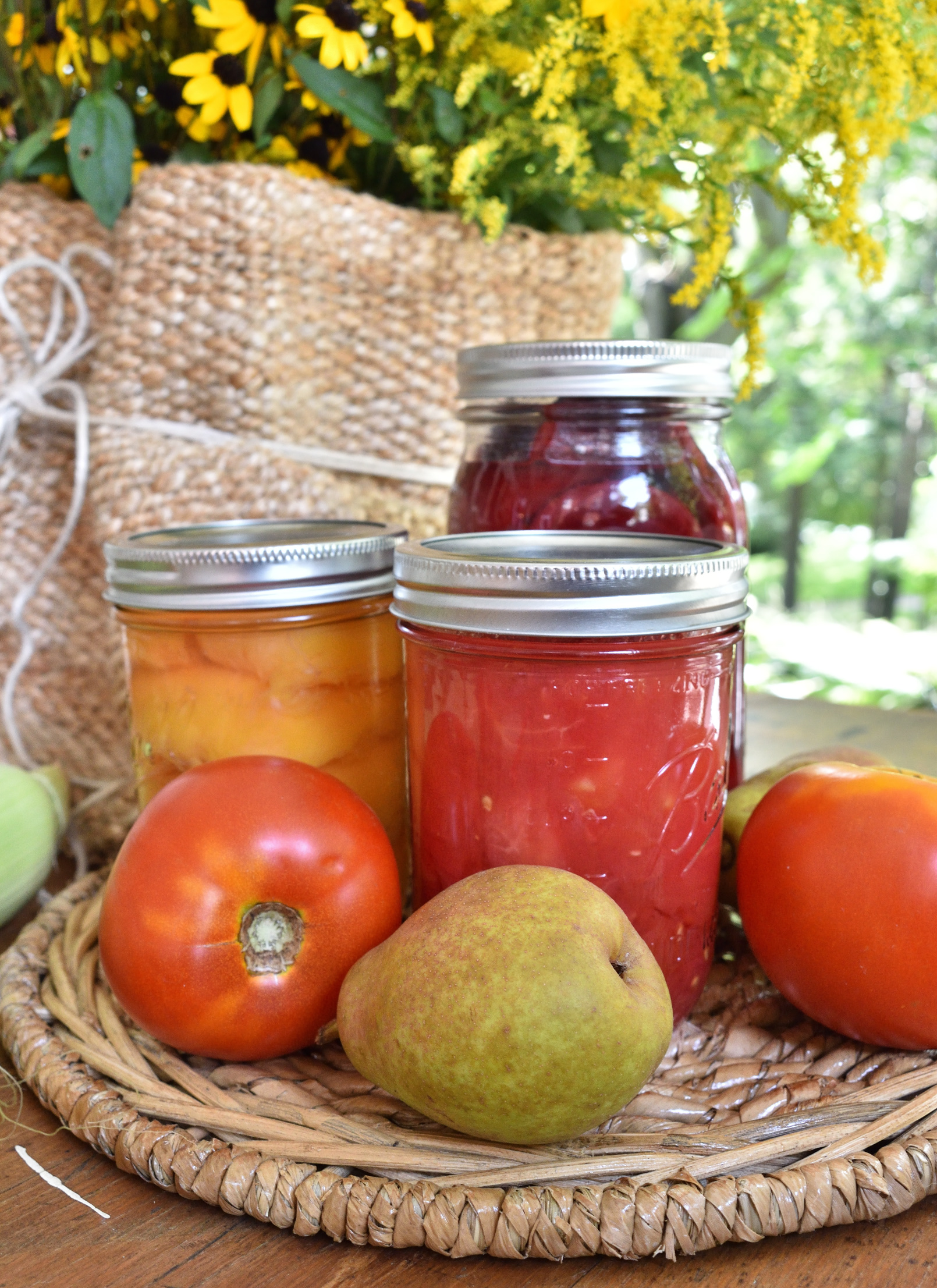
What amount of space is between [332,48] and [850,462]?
11.7ft

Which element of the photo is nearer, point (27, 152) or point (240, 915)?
point (240, 915)

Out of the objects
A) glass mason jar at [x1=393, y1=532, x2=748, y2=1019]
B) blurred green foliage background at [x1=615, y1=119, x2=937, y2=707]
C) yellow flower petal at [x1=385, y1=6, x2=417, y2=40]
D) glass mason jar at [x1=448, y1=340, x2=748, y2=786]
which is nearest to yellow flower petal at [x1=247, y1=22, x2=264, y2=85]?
yellow flower petal at [x1=385, y1=6, x2=417, y2=40]

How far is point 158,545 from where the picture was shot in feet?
2.11

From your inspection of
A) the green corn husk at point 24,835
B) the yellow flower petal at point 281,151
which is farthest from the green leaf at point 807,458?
the green corn husk at point 24,835

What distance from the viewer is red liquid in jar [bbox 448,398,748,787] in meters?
0.66

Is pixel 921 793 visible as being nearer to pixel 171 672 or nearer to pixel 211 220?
pixel 171 672

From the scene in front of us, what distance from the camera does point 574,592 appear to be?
0.50 metres

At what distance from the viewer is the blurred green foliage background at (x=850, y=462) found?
2912 millimetres

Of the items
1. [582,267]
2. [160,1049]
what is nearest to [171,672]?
[160,1049]

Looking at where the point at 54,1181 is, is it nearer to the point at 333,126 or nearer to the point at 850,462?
the point at 333,126

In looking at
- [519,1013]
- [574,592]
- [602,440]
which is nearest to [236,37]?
[602,440]

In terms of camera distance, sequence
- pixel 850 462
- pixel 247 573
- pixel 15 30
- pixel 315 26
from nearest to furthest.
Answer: pixel 247 573 < pixel 315 26 < pixel 15 30 < pixel 850 462

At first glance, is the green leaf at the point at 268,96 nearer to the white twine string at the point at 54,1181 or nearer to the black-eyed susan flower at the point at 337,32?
the black-eyed susan flower at the point at 337,32

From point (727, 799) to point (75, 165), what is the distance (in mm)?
625
